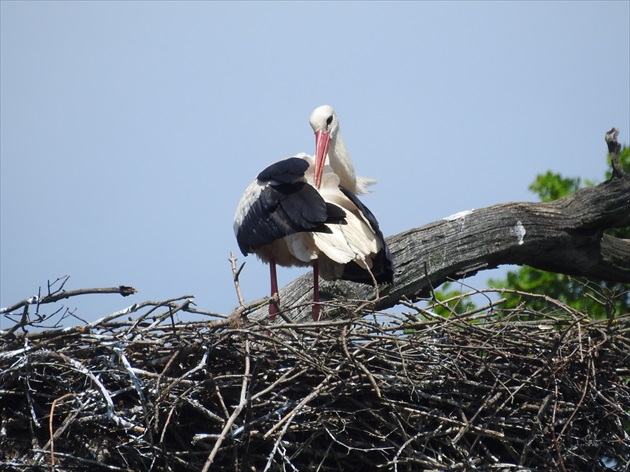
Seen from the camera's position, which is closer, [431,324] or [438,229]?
[431,324]

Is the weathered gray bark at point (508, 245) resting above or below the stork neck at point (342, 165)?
below

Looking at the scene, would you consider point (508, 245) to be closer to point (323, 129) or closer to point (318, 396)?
point (323, 129)

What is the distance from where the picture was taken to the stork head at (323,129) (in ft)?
23.8

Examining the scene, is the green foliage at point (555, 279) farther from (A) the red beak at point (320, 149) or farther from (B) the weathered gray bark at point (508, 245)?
(A) the red beak at point (320, 149)

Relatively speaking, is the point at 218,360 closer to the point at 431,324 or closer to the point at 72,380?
the point at 72,380

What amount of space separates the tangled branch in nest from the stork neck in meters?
1.93

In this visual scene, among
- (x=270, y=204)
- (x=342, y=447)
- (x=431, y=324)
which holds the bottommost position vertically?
(x=342, y=447)

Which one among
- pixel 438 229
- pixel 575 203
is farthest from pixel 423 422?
pixel 575 203

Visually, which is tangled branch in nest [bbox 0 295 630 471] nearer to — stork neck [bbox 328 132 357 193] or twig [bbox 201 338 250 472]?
twig [bbox 201 338 250 472]

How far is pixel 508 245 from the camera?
7.45 metres

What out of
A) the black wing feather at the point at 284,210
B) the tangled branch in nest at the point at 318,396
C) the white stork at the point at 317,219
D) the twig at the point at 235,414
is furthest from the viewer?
the white stork at the point at 317,219

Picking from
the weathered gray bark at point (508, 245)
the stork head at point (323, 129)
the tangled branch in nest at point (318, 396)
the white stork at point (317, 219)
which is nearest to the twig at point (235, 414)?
the tangled branch in nest at point (318, 396)

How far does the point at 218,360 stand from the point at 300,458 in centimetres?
61

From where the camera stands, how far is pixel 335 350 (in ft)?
17.7
